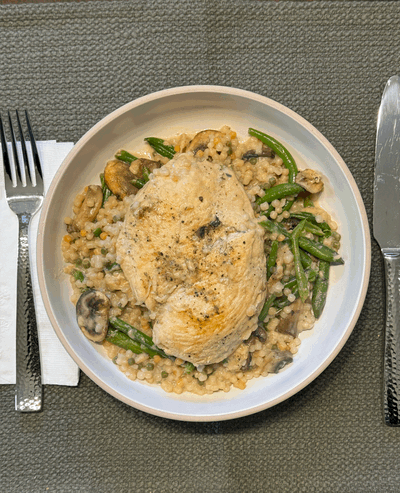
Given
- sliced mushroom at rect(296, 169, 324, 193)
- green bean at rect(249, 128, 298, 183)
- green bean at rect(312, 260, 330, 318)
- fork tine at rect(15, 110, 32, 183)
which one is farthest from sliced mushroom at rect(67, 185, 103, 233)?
green bean at rect(312, 260, 330, 318)

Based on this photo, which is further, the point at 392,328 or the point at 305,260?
the point at 392,328

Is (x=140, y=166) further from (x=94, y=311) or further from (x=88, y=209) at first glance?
(x=94, y=311)

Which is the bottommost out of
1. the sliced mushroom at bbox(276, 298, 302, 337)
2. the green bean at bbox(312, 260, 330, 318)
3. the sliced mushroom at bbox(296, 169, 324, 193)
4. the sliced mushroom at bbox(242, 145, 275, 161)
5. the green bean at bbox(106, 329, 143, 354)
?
the green bean at bbox(106, 329, 143, 354)

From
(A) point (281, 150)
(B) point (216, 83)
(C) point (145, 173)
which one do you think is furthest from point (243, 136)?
(C) point (145, 173)

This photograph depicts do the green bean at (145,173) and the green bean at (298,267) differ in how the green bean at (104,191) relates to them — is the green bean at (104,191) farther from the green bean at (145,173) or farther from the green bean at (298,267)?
the green bean at (298,267)

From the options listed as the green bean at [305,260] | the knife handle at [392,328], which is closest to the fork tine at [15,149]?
the green bean at [305,260]

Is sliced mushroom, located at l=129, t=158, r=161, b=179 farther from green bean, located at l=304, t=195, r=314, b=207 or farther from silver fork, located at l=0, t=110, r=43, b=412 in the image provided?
green bean, located at l=304, t=195, r=314, b=207
